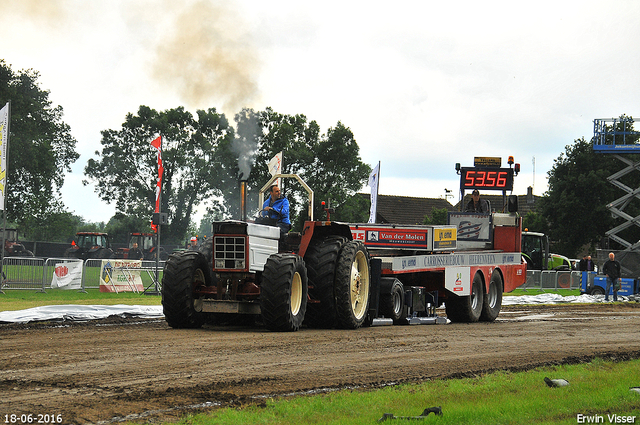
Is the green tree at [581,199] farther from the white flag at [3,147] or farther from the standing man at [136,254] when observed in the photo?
the white flag at [3,147]

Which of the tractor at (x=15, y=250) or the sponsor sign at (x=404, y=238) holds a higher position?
the sponsor sign at (x=404, y=238)

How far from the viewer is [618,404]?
6.25m

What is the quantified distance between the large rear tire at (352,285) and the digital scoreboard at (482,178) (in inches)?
235

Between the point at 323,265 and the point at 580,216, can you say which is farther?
the point at 580,216

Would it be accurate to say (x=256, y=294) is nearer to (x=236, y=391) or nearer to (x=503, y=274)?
(x=236, y=391)

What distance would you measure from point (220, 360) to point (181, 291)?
11.5 ft

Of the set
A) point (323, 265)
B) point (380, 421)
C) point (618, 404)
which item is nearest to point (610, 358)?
point (618, 404)

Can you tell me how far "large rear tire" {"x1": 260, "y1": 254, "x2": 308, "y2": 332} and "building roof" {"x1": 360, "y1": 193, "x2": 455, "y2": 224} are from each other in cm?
5312

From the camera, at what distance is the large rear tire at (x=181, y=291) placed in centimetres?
1121

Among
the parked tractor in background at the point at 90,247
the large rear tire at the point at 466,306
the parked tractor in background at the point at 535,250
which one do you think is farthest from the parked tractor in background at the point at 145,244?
the large rear tire at the point at 466,306

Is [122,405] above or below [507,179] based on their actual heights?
below

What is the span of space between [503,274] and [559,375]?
999 cm

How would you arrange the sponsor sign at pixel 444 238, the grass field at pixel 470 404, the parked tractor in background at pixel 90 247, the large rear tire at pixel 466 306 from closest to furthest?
the grass field at pixel 470 404 < the sponsor sign at pixel 444 238 < the large rear tire at pixel 466 306 < the parked tractor in background at pixel 90 247

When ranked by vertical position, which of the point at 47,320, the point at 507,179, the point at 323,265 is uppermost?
the point at 507,179
